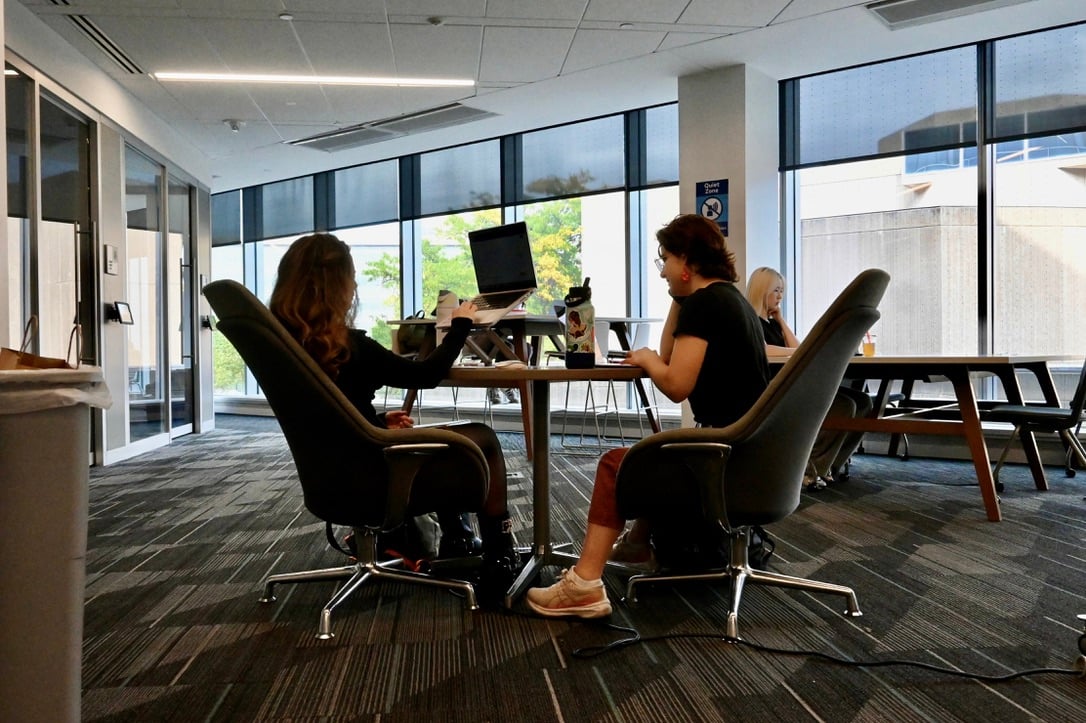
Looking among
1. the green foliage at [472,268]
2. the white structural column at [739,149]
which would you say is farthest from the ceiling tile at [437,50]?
the white structural column at [739,149]

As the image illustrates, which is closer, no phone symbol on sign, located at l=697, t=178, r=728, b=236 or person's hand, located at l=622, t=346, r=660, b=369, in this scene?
person's hand, located at l=622, t=346, r=660, b=369

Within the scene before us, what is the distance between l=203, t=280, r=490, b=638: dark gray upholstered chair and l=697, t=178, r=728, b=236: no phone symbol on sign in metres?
4.44

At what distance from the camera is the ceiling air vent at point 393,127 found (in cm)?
696

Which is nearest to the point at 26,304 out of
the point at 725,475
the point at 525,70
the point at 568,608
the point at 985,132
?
the point at 525,70

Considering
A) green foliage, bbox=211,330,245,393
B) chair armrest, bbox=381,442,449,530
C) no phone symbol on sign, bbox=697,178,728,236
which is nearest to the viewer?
chair armrest, bbox=381,442,449,530

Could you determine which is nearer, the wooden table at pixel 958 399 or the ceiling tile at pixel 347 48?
the wooden table at pixel 958 399

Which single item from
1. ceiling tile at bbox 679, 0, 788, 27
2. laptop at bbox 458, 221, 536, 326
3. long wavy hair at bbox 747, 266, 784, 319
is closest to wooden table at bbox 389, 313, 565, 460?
laptop at bbox 458, 221, 536, 326

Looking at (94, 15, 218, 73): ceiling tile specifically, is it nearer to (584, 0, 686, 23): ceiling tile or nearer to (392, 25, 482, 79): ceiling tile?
(392, 25, 482, 79): ceiling tile

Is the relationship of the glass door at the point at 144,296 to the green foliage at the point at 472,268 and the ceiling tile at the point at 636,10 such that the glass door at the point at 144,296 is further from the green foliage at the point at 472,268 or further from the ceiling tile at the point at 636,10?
the ceiling tile at the point at 636,10

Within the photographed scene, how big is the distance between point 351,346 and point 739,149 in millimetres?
4541

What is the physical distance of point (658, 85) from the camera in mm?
6398

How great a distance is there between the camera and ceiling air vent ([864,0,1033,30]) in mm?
4852

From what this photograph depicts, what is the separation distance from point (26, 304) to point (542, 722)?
445 centimetres

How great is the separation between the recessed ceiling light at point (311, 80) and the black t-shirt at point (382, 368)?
13.9 ft
